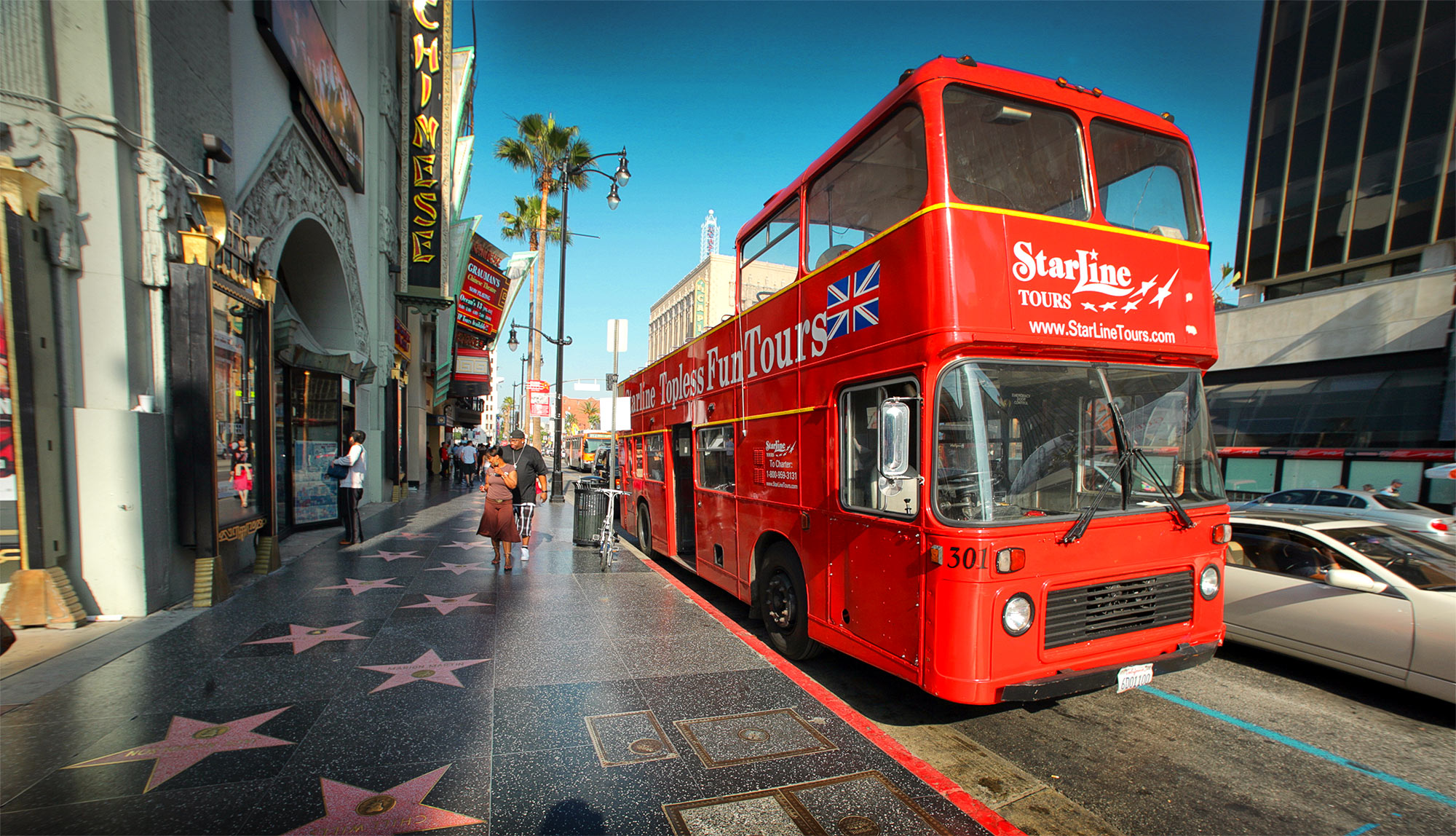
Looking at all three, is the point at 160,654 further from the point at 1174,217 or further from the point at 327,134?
the point at 327,134

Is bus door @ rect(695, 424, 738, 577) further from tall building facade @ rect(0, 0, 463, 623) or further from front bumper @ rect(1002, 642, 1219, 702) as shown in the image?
tall building facade @ rect(0, 0, 463, 623)

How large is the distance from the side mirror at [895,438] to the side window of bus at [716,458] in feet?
10.8

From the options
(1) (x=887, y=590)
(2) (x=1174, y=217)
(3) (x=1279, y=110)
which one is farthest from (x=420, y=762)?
(3) (x=1279, y=110)

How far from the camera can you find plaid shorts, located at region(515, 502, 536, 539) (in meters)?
9.52

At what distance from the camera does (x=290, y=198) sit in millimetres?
9984

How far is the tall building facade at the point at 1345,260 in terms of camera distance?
1659 centimetres

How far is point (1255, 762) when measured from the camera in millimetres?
3832

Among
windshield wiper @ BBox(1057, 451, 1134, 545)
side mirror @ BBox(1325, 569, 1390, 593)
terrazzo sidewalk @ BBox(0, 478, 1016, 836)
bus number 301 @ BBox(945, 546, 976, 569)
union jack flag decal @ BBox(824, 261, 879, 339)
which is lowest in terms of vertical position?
terrazzo sidewalk @ BBox(0, 478, 1016, 836)

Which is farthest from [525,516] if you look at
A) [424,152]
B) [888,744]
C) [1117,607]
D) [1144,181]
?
[424,152]

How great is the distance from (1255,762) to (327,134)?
15150 mm

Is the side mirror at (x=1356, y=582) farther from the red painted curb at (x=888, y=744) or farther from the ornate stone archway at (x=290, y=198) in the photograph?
the ornate stone archway at (x=290, y=198)

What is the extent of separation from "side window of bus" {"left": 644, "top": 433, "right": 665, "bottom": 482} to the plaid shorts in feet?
6.22

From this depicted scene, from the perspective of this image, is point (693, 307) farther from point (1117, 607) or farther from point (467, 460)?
point (1117, 607)

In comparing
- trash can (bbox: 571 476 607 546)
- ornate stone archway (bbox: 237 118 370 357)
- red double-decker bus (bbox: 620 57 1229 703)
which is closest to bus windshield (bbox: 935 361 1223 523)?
red double-decker bus (bbox: 620 57 1229 703)
